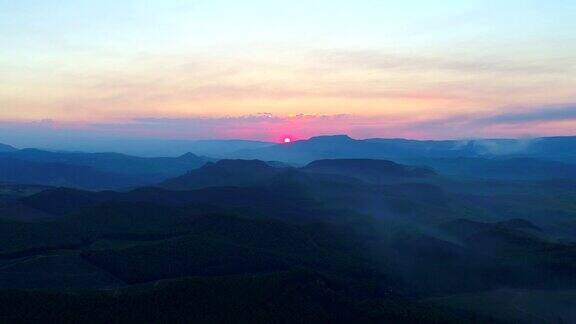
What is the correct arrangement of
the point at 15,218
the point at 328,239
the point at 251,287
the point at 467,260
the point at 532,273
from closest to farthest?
1. the point at 251,287
2. the point at 532,273
3. the point at 467,260
4. the point at 328,239
5. the point at 15,218

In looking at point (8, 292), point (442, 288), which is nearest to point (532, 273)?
point (442, 288)

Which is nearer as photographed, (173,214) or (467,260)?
(467,260)

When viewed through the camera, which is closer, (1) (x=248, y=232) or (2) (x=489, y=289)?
(2) (x=489, y=289)

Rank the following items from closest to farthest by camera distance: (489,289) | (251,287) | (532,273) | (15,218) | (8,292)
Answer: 1. (8,292)
2. (251,287)
3. (489,289)
4. (532,273)
5. (15,218)

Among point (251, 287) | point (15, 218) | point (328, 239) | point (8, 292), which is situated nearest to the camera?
point (8, 292)

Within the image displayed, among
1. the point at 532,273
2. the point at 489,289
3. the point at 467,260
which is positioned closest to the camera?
the point at 489,289

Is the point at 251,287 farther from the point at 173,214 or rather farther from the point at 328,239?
the point at 173,214

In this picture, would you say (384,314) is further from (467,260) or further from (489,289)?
(467,260)

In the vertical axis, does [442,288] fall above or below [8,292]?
below

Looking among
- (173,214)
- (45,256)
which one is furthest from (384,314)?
(173,214)
